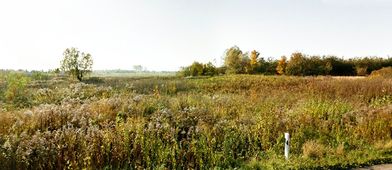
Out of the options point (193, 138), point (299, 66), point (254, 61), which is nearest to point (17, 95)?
point (193, 138)

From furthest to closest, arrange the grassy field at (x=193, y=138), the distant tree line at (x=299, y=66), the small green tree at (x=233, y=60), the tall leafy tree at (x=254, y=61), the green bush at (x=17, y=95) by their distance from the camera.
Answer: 1. the small green tree at (x=233, y=60)
2. the tall leafy tree at (x=254, y=61)
3. the distant tree line at (x=299, y=66)
4. the green bush at (x=17, y=95)
5. the grassy field at (x=193, y=138)

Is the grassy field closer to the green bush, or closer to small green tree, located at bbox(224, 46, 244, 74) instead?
the green bush

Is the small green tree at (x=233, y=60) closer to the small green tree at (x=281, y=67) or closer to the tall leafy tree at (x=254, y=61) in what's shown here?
the tall leafy tree at (x=254, y=61)

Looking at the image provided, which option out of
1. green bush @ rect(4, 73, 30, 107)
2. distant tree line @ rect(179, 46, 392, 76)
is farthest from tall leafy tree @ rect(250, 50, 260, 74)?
green bush @ rect(4, 73, 30, 107)

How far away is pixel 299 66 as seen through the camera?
43.5m

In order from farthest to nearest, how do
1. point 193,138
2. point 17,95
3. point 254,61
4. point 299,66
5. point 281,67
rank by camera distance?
point 254,61 → point 281,67 → point 299,66 → point 17,95 → point 193,138

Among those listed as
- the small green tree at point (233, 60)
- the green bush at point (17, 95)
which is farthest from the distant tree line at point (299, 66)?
the green bush at point (17, 95)

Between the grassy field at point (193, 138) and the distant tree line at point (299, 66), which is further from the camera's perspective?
the distant tree line at point (299, 66)

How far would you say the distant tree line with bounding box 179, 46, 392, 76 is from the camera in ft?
143

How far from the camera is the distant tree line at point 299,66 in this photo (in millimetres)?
43562

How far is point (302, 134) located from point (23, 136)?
6.14 m

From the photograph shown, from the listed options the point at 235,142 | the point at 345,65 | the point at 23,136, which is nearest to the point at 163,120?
the point at 235,142

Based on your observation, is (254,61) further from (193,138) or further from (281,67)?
(193,138)

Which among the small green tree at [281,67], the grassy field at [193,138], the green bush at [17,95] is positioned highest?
the small green tree at [281,67]
